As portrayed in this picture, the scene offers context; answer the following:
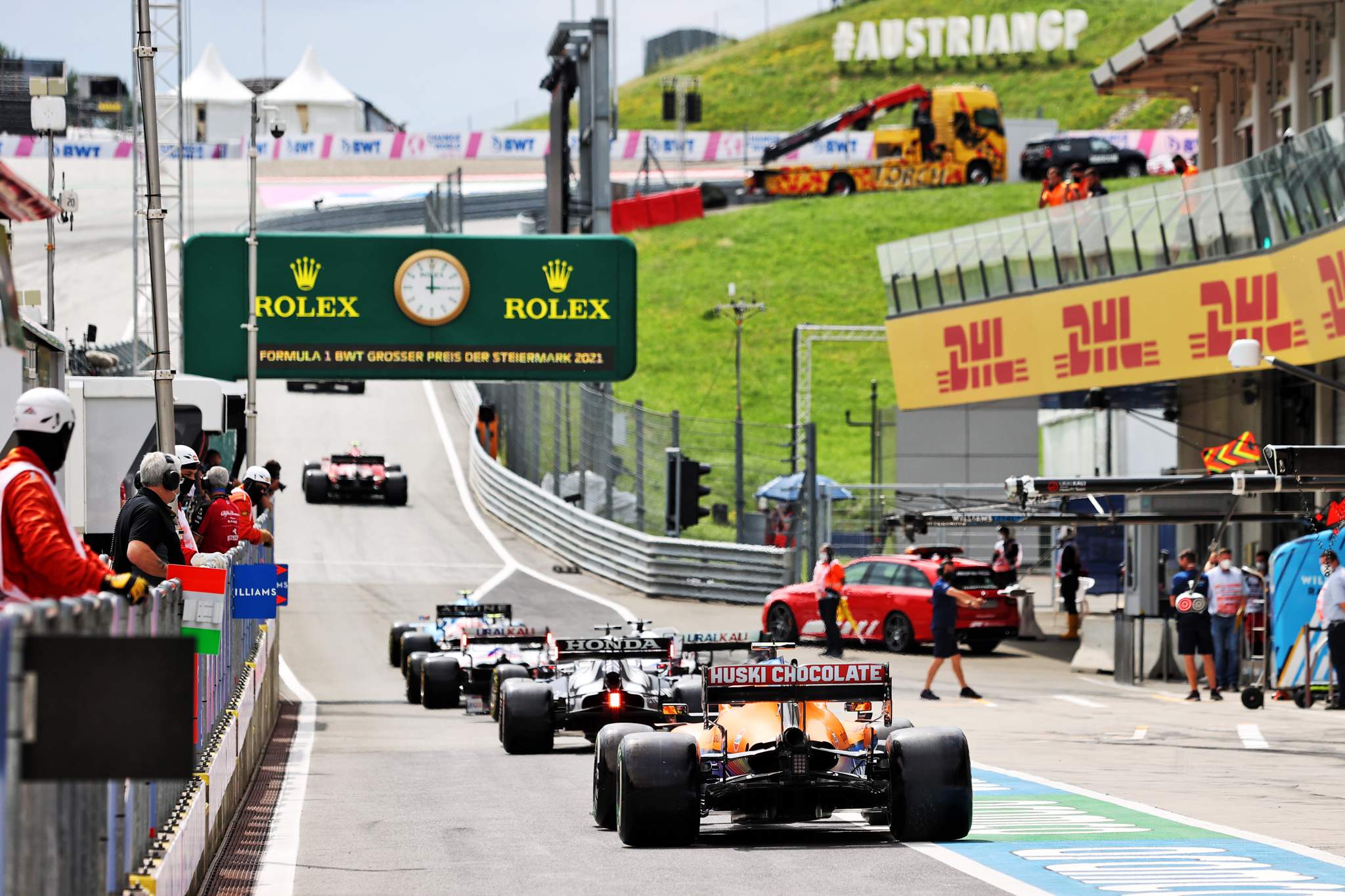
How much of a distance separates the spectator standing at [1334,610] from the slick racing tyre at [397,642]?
11885 mm

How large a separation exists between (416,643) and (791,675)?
13771mm

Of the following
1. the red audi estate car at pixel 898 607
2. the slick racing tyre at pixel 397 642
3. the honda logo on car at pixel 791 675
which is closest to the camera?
the honda logo on car at pixel 791 675

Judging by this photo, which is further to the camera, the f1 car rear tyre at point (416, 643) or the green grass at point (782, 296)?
the green grass at point (782, 296)

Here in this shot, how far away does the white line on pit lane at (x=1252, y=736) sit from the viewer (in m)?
17.8

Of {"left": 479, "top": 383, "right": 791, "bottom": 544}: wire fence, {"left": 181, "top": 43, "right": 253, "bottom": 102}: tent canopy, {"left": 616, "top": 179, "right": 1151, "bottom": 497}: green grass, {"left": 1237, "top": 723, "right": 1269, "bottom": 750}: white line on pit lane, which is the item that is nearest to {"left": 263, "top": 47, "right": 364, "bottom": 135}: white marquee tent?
{"left": 181, "top": 43, "right": 253, "bottom": 102}: tent canopy

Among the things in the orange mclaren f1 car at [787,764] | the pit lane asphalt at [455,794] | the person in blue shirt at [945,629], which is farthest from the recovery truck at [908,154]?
the orange mclaren f1 car at [787,764]

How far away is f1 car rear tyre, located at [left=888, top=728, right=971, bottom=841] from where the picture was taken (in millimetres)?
10977

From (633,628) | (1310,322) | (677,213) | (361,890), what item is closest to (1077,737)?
(633,628)

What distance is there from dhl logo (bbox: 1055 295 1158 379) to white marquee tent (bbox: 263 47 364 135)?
7451cm

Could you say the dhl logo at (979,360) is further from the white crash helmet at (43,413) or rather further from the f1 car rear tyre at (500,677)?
the white crash helmet at (43,413)

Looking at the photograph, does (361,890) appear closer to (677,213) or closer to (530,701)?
(530,701)

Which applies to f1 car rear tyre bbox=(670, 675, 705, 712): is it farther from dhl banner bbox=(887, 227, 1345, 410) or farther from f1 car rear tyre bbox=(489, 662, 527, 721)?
dhl banner bbox=(887, 227, 1345, 410)

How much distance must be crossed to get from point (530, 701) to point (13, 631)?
1268 cm

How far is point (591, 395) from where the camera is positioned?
4425 centimetres
